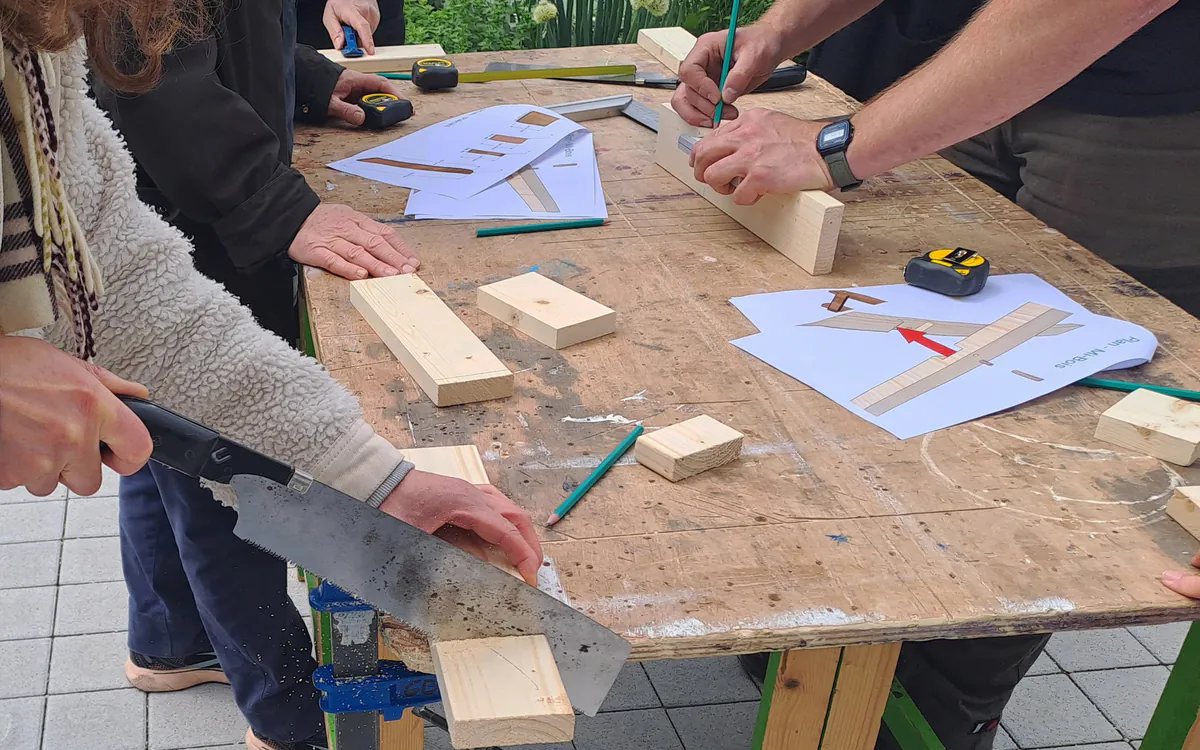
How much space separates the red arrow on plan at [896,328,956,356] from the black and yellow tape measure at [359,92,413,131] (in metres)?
1.39

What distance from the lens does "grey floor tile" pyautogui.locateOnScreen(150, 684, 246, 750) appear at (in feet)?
8.36

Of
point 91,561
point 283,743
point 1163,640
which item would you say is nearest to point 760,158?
point 283,743

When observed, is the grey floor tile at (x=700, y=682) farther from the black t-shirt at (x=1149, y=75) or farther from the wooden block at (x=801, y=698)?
the black t-shirt at (x=1149, y=75)

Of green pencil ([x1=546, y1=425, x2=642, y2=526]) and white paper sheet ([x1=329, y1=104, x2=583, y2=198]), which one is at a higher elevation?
white paper sheet ([x1=329, y1=104, x2=583, y2=198])

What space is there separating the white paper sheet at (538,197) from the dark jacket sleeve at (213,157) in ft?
0.89

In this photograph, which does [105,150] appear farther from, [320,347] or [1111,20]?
[1111,20]

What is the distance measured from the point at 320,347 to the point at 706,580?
0.77m

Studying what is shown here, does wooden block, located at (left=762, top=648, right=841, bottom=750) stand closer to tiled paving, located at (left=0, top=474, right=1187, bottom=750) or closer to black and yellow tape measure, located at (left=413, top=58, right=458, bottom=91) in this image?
tiled paving, located at (left=0, top=474, right=1187, bottom=750)

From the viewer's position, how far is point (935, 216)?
7.50 ft

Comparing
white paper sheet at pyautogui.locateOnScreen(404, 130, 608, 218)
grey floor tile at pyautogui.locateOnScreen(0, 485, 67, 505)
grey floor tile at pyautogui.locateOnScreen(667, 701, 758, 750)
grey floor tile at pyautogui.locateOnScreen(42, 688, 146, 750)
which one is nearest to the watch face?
white paper sheet at pyautogui.locateOnScreen(404, 130, 608, 218)

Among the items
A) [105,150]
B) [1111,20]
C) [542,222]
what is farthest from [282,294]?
[1111,20]

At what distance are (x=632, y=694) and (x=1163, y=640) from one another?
1546 mm

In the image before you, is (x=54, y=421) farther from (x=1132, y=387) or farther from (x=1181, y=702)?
(x=1181, y=702)

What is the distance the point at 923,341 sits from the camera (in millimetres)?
1771
